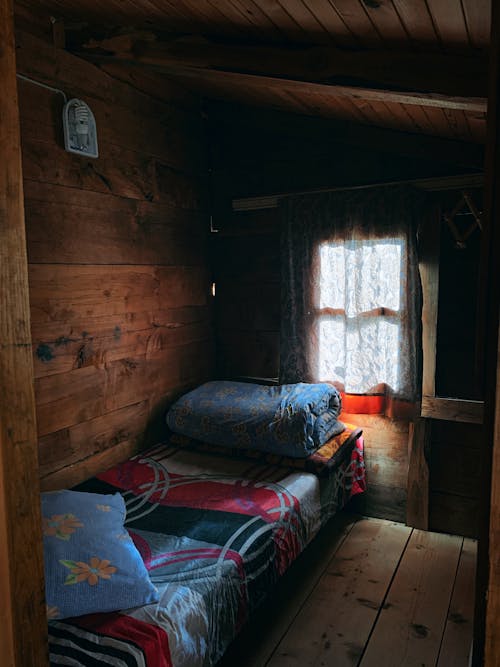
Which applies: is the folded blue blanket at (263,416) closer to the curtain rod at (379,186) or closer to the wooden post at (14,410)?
the curtain rod at (379,186)

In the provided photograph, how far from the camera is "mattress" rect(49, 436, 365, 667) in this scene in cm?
148

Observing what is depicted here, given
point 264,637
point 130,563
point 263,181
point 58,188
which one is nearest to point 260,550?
point 264,637

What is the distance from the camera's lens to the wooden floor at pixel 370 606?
2.06m

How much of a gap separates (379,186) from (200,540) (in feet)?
6.79

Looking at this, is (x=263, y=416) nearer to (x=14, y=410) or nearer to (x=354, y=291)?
(x=354, y=291)

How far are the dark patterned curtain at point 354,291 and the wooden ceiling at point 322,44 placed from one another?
0.59 metres

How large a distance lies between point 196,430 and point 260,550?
0.98 meters

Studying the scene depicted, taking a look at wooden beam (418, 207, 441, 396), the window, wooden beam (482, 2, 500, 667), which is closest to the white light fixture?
the window

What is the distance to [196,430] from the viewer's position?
2.91 metres

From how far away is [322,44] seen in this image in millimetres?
1870

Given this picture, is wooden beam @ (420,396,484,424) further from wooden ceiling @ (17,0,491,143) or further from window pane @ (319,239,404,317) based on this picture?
wooden ceiling @ (17,0,491,143)

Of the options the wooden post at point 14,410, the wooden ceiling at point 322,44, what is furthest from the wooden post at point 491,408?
the wooden ceiling at point 322,44

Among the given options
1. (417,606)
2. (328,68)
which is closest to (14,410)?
(328,68)

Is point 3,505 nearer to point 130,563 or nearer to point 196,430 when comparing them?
point 130,563
